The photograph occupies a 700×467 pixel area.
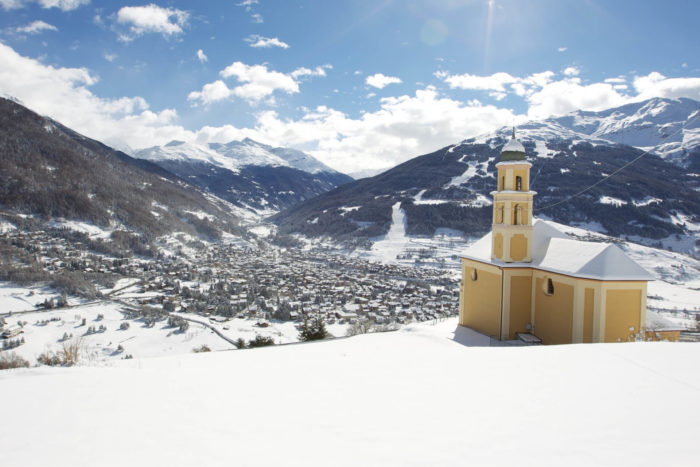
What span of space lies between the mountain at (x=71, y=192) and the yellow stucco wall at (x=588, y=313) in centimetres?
9450

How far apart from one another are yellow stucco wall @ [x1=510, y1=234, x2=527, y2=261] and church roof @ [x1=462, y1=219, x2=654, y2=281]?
17.8 inches

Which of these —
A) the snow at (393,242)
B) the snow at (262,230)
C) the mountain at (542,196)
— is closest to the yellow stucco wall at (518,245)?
the snow at (393,242)

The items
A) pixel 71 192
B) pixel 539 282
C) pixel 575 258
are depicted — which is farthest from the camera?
pixel 71 192

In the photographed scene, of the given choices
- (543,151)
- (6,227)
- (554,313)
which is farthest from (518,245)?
(543,151)

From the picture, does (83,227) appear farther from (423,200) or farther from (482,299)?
(423,200)

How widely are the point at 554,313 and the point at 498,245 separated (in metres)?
4.11

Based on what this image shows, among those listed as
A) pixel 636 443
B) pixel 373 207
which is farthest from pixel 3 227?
pixel 636 443

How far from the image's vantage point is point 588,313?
15.2 meters

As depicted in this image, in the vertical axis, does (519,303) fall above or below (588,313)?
below

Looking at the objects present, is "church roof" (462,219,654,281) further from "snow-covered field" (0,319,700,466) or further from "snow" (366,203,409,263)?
"snow" (366,203,409,263)

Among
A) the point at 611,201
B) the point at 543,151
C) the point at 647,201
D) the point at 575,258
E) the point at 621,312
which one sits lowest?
the point at 621,312

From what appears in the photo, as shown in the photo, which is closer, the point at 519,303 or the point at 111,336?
the point at 519,303

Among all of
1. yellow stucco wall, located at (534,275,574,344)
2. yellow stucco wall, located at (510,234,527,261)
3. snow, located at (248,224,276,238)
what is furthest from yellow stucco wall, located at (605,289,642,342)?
snow, located at (248,224,276,238)

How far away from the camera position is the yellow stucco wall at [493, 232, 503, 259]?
62.2ft
